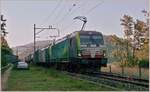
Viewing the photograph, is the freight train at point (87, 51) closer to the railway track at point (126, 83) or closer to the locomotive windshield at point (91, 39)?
the locomotive windshield at point (91, 39)

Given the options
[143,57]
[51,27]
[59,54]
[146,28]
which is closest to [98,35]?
[59,54]

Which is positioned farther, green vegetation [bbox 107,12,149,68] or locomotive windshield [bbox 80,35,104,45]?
green vegetation [bbox 107,12,149,68]

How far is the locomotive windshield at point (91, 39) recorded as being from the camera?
32.9 m

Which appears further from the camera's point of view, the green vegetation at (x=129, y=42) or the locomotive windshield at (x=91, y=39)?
the green vegetation at (x=129, y=42)

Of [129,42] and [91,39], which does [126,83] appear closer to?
[91,39]

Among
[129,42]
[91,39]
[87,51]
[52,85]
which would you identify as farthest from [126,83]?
[129,42]

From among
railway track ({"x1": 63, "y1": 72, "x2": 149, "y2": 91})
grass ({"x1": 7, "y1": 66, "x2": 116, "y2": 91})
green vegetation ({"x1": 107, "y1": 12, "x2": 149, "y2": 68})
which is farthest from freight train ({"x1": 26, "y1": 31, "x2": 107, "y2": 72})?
green vegetation ({"x1": 107, "y1": 12, "x2": 149, "y2": 68})

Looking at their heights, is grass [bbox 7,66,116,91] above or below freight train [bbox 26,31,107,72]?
below

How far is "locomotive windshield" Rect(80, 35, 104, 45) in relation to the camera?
32.9 metres

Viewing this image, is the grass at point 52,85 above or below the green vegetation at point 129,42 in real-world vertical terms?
below

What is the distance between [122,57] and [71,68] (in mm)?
18629

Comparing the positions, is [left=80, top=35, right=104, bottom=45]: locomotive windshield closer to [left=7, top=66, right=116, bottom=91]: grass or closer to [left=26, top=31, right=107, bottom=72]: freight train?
[left=26, top=31, right=107, bottom=72]: freight train

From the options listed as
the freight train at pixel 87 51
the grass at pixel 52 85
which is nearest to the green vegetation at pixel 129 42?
the freight train at pixel 87 51

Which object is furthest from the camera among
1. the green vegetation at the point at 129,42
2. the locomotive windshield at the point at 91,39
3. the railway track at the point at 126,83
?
the green vegetation at the point at 129,42
